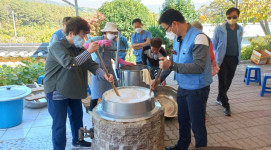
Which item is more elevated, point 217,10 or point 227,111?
point 217,10

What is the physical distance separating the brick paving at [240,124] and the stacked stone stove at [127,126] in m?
1.34

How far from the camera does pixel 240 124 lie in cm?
353

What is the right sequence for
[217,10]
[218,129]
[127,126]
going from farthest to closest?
[217,10] → [218,129] → [127,126]

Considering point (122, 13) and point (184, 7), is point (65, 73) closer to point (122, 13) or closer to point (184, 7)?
point (122, 13)

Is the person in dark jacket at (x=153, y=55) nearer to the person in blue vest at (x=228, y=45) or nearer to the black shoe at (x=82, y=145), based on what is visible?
the person in blue vest at (x=228, y=45)

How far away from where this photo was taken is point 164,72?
2418 mm

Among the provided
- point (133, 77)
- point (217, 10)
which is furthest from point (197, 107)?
point (217, 10)

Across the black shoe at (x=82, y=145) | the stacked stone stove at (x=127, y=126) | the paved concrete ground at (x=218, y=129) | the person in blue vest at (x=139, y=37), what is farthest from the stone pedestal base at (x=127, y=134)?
the person in blue vest at (x=139, y=37)

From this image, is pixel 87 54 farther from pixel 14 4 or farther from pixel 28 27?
pixel 14 4

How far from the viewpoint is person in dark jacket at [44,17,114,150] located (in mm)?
1971

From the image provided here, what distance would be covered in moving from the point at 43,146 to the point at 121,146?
1786 mm

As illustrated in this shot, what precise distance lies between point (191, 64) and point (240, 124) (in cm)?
241

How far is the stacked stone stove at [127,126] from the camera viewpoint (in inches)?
67.7

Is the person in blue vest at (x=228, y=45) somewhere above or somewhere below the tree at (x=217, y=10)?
below
